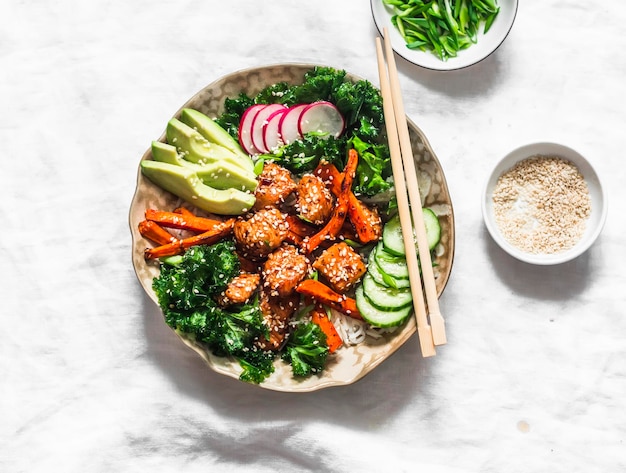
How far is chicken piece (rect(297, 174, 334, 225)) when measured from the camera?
3025 millimetres

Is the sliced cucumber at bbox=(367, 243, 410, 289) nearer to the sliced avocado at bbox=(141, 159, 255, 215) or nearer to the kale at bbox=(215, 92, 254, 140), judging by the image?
the sliced avocado at bbox=(141, 159, 255, 215)

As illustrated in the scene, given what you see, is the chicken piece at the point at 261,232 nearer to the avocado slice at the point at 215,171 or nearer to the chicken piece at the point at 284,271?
the chicken piece at the point at 284,271

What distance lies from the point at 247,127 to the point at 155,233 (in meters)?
0.65

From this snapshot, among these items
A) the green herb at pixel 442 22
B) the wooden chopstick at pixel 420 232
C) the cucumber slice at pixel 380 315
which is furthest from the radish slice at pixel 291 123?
the cucumber slice at pixel 380 315

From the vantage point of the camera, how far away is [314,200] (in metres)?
3.02

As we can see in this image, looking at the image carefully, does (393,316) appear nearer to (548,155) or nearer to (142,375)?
(548,155)

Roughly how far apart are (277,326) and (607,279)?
1.66 m

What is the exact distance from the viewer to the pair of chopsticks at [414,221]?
2979 millimetres

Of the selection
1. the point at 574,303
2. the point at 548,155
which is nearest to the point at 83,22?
the point at 548,155

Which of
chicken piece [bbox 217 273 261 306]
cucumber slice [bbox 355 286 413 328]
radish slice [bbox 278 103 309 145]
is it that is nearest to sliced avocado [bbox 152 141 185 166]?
radish slice [bbox 278 103 309 145]

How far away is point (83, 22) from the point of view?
11.3ft

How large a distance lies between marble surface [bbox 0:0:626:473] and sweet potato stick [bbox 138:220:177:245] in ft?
1.20

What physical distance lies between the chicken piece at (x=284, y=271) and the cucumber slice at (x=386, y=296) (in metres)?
0.30

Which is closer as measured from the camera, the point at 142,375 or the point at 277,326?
the point at 277,326
